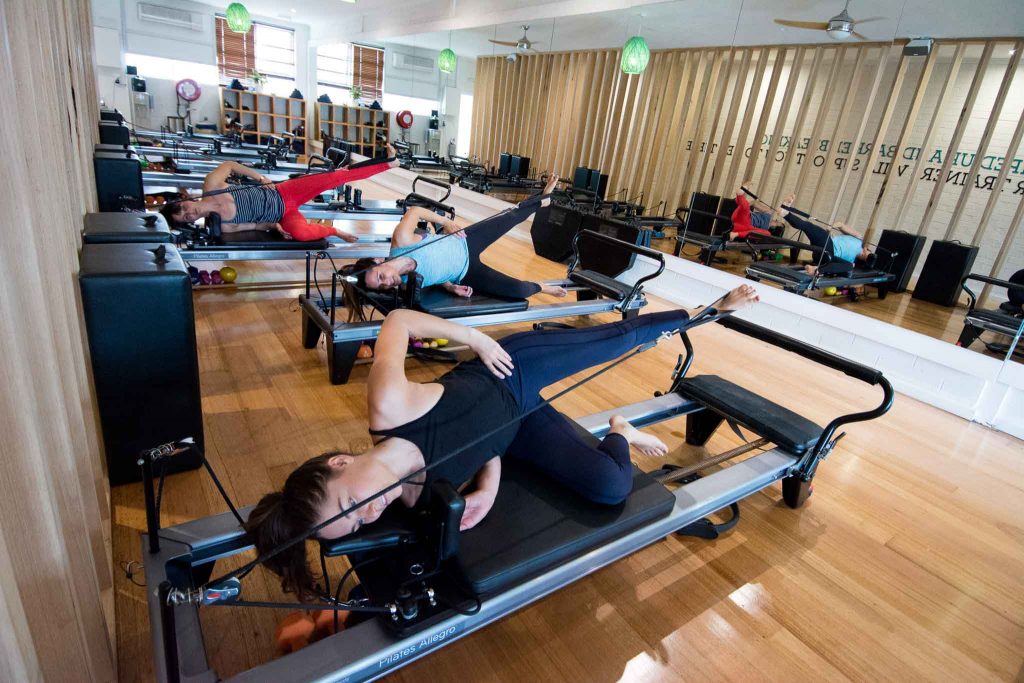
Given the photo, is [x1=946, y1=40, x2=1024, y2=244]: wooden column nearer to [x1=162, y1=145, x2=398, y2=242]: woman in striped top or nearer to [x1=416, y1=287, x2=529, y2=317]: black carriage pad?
[x1=416, y1=287, x2=529, y2=317]: black carriage pad

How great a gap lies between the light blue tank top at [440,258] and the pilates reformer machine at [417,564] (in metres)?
1.55

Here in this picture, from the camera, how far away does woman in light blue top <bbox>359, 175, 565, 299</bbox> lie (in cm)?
286

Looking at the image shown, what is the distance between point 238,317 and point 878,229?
4703 mm

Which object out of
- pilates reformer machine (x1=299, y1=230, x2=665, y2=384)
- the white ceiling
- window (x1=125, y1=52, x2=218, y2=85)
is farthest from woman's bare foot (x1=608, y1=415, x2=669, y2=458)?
window (x1=125, y1=52, x2=218, y2=85)

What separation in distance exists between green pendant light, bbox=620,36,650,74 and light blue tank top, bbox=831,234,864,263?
8.27ft

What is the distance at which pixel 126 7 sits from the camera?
32.5 ft

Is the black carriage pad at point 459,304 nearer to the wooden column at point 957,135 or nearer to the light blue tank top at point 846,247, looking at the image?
the light blue tank top at point 846,247

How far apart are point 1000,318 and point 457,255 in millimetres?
3550

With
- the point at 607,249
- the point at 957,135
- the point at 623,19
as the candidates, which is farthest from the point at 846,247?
the point at 623,19

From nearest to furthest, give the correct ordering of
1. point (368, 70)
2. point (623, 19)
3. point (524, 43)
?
point (623, 19)
point (524, 43)
point (368, 70)

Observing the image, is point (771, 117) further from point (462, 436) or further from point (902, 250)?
point (462, 436)

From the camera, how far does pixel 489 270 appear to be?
3387mm

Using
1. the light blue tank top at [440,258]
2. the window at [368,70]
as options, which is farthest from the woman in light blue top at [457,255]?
the window at [368,70]

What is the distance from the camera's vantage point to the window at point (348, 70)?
11719mm
